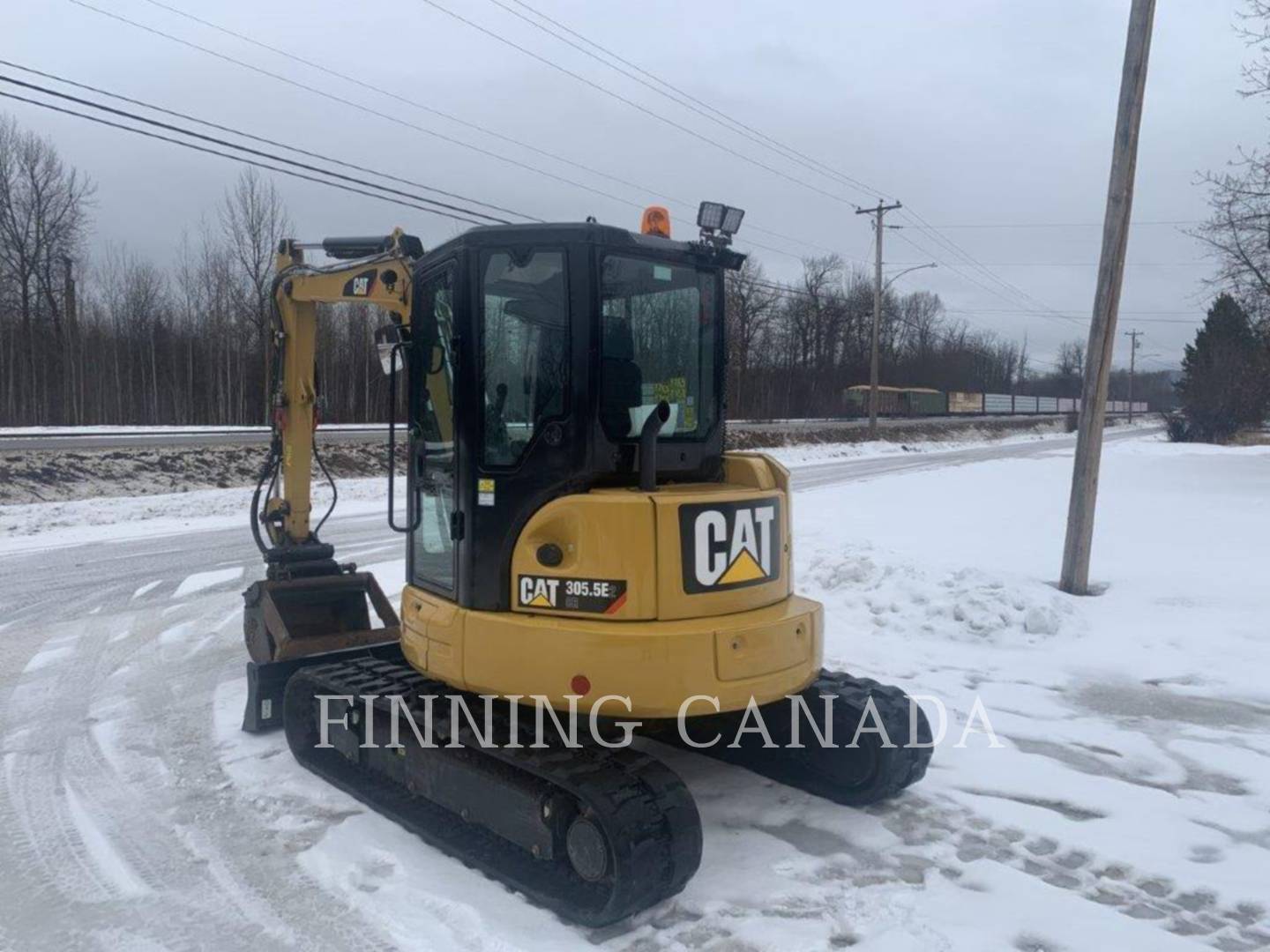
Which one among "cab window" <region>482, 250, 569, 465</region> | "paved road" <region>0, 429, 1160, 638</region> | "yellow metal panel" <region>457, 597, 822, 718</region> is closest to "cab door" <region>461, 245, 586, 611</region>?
"cab window" <region>482, 250, 569, 465</region>

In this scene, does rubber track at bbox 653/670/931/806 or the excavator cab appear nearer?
the excavator cab

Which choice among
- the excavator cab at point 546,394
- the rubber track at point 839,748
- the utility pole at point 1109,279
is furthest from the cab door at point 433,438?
the utility pole at point 1109,279

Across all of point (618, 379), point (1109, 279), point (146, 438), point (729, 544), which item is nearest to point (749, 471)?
point (729, 544)

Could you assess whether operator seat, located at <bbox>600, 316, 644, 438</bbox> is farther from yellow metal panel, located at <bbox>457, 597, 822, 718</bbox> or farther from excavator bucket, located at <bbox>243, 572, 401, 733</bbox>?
excavator bucket, located at <bbox>243, 572, 401, 733</bbox>

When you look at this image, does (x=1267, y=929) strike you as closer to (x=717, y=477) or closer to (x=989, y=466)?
(x=717, y=477)

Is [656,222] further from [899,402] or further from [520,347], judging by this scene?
[899,402]

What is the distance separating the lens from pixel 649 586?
152 inches

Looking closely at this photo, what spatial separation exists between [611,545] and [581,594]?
0.25 m

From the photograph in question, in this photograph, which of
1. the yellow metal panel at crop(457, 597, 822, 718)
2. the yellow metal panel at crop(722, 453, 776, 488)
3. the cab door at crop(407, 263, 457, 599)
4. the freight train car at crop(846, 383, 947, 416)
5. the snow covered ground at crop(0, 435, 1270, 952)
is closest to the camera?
the snow covered ground at crop(0, 435, 1270, 952)

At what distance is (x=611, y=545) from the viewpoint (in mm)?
3859

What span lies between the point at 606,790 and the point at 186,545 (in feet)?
36.2

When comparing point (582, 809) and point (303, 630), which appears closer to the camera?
point (582, 809)

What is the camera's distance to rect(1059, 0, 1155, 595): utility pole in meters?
9.23

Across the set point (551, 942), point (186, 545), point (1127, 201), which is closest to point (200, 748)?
point (551, 942)
